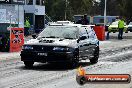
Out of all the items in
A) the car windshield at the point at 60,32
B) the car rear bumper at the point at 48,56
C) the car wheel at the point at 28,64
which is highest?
the car windshield at the point at 60,32

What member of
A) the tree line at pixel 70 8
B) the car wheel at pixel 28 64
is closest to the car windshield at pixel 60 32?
the car wheel at pixel 28 64

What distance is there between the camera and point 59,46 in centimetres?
1597

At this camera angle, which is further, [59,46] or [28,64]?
[28,64]

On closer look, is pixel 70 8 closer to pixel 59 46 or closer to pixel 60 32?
pixel 60 32

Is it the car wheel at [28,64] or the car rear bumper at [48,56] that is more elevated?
the car rear bumper at [48,56]

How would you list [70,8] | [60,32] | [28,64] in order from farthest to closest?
[70,8], [60,32], [28,64]

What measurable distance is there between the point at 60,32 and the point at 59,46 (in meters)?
1.40

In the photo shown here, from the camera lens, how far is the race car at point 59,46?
630 inches

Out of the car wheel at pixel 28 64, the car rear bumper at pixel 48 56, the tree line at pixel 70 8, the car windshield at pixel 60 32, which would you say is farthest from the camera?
the tree line at pixel 70 8

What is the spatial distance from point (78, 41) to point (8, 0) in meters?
13.6

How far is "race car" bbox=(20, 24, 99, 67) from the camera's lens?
15992 millimetres

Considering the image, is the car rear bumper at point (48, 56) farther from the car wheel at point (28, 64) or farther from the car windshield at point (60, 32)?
the car windshield at point (60, 32)

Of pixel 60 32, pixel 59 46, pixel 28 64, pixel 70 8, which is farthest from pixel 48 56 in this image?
pixel 70 8

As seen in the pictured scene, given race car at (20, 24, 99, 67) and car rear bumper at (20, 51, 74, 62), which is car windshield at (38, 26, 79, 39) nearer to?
race car at (20, 24, 99, 67)
